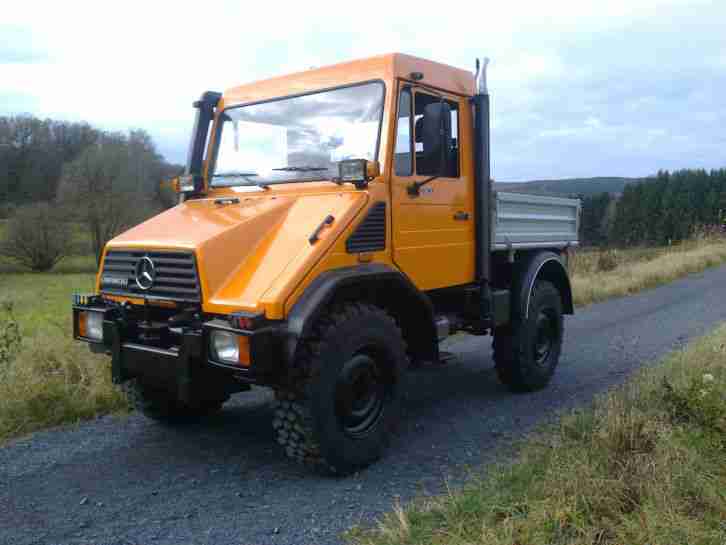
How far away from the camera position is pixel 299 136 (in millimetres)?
4688

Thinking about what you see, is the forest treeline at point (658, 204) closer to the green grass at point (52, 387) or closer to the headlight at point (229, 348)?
the green grass at point (52, 387)

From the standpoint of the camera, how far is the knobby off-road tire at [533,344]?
5.76m

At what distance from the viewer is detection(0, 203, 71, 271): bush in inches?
1219

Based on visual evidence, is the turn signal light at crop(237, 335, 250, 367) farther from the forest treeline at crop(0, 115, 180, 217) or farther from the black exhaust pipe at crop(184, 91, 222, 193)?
the forest treeline at crop(0, 115, 180, 217)

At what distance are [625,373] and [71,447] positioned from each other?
4.95 metres

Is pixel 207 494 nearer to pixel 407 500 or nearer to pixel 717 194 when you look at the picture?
pixel 407 500

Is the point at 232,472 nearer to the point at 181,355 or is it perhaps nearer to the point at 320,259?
the point at 181,355

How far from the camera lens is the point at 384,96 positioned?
4.39 metres

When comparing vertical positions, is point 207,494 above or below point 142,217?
below

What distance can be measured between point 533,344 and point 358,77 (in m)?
2.89

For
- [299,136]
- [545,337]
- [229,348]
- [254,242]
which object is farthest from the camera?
[545,337]

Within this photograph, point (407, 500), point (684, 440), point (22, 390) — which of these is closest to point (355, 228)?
point (407, 500)

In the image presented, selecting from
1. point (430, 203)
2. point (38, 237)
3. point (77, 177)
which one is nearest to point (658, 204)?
point (77, 177)

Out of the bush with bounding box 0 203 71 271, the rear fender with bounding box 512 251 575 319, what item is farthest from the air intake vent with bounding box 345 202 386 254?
the bush with bounding box 0 203 71 271
